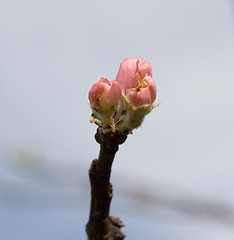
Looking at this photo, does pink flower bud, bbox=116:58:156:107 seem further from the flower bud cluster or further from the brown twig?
the brown twig

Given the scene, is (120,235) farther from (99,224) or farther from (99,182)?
(99,182)

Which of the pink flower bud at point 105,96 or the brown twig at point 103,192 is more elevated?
the pink flower bud at point 105,96

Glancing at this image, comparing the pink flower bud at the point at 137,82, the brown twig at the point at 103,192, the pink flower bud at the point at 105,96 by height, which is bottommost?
the brown twig at the point at 103,192

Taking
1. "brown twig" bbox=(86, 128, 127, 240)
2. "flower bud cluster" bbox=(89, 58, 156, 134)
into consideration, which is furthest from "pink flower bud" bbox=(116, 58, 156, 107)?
"brown twig" bbox=(86, 128, 127, 240)

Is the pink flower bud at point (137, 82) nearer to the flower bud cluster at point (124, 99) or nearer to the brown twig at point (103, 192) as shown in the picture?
the flower bud cluster at point (124, 99)

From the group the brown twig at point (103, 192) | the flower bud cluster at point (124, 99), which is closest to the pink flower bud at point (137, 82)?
the flower bud cluster at point (124, 99)

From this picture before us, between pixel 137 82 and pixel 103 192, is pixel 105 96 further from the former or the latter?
pixel 103 192


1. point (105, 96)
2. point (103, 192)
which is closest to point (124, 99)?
point (105, 96)

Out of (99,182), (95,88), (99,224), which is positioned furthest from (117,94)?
(99,224)
